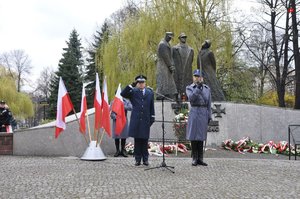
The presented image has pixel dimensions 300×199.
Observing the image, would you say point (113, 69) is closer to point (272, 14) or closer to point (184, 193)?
point (272, 14)

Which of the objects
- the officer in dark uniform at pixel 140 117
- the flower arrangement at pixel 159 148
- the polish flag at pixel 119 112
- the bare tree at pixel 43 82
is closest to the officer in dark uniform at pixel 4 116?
the flower arrangement at pixel 159 148

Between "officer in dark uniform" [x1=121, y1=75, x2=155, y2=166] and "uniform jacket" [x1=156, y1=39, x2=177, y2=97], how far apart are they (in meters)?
6.78

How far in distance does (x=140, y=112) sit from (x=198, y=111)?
1.18 meters

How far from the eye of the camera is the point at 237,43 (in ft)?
103

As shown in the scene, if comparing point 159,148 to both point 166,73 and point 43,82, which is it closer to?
point 166,73

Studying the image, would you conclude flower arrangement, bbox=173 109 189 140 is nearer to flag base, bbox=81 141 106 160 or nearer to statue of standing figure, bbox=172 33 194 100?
statue of standing figure, bbox=172 33 194 100

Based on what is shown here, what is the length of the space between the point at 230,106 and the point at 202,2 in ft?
42.0

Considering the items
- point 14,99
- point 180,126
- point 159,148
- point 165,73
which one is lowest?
point 159,148

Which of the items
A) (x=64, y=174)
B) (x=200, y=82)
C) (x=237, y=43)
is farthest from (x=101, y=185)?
(x=237, y=43)

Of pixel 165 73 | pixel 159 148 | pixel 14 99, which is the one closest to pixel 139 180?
pixel 159 148

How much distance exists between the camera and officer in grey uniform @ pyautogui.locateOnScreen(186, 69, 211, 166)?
9.25 metres

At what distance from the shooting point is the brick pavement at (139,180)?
6.31 meters

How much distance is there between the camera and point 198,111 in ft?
30.9

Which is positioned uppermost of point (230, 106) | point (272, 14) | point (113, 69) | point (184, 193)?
point (272, 14)
